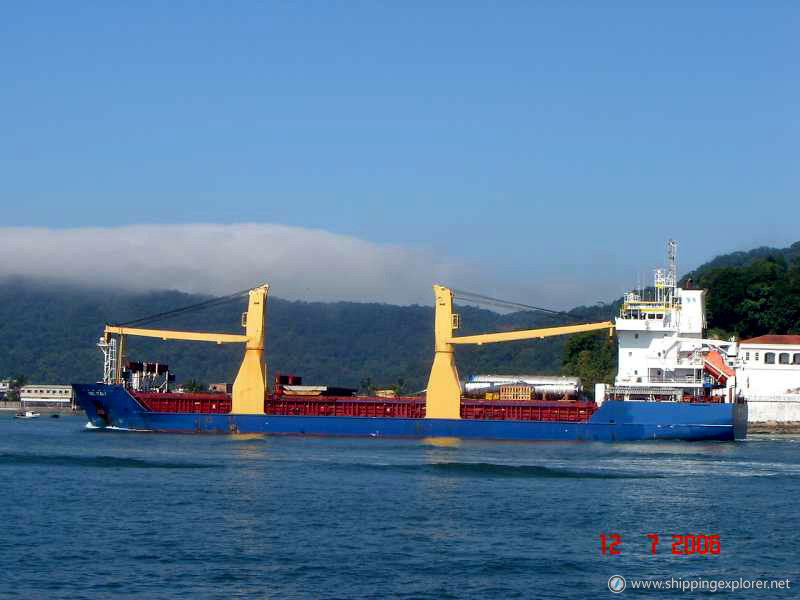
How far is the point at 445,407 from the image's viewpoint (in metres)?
57.0

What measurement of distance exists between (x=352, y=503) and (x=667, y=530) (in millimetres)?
8683

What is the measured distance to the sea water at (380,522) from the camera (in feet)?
70.9

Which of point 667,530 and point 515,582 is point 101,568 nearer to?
point 515,582

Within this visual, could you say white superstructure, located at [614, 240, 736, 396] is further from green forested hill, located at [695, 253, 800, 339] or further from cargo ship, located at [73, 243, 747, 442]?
green forested hill, located at [695, 253, 800, 339]

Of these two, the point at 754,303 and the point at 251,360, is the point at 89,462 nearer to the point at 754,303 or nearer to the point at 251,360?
the point at 251,360

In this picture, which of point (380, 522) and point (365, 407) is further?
point (365, 407)

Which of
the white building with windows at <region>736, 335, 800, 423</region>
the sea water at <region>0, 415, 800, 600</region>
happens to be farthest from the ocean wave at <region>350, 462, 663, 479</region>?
the white building with windows at <region>736, 335, 800, 423</region>

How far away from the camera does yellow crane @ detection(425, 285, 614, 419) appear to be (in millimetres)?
57031

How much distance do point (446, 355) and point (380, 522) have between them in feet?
99.7

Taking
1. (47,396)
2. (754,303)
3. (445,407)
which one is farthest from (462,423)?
(47,396)

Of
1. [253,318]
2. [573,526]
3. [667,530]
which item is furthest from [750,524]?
[253,318]

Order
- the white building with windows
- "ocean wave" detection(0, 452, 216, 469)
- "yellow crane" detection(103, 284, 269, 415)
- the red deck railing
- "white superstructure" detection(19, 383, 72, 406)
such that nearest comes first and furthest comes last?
"ocean wave" detection(0, 452, 216, 469) < the red deck railing < "yellow crane" detection(103, 284, 269, 415) < the white building with windows < "white superstructure" detection(19, 383, 72, 406)

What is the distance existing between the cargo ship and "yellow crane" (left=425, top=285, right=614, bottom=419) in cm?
5

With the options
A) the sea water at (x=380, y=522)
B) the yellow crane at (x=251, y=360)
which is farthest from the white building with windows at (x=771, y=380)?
the yellow crane at (x=251, y=360)
